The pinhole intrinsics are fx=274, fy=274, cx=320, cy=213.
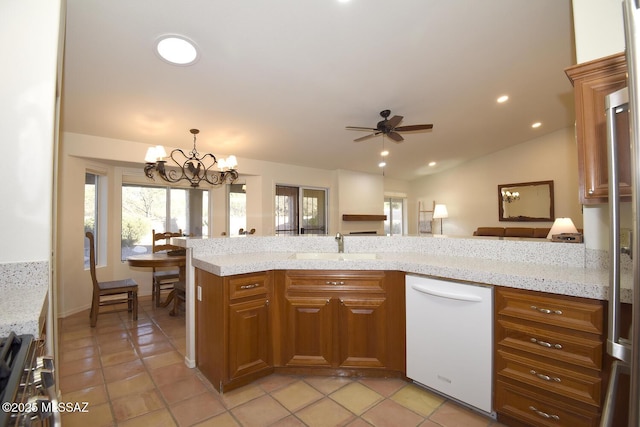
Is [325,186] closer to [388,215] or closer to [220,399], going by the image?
[388,215]

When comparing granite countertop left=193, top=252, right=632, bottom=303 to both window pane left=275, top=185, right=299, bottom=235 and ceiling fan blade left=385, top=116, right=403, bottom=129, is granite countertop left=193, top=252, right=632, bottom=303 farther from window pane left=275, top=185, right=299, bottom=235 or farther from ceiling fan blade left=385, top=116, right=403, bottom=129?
window pane left=275, top=185, right=299, bottom=235

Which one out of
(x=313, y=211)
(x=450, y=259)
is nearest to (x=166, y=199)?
(x=313, y=211)

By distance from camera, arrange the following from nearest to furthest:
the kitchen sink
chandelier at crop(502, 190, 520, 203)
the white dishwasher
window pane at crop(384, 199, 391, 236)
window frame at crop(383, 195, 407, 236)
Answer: the white dishwasher, the kitchen sink, chandelier at crop(502, 190, 520, 203), window pane at crop(384, 199, 391, 236), window frame at crop(383, 195, 407, 236)

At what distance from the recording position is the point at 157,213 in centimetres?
Answer: 459

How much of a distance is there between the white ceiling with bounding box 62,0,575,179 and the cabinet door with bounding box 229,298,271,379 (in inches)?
81.4

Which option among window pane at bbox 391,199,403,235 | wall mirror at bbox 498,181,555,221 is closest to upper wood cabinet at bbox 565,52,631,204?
wall mirror at bbox 498,181,555,221

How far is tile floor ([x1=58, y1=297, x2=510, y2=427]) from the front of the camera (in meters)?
1.61

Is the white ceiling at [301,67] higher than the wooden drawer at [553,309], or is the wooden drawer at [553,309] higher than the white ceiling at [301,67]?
the white ceiling at [301,67]

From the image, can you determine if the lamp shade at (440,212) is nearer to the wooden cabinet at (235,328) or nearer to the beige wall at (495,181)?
the beige wall at (495,181)

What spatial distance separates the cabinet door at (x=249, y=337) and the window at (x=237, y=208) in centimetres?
341

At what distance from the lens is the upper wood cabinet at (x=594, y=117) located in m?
1.29

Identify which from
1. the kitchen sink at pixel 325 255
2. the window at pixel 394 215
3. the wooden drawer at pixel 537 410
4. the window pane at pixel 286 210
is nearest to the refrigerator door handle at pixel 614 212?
the wooden drawer at pixel 537 410

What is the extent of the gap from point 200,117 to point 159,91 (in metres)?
0.61

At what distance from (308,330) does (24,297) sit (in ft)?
4.99
